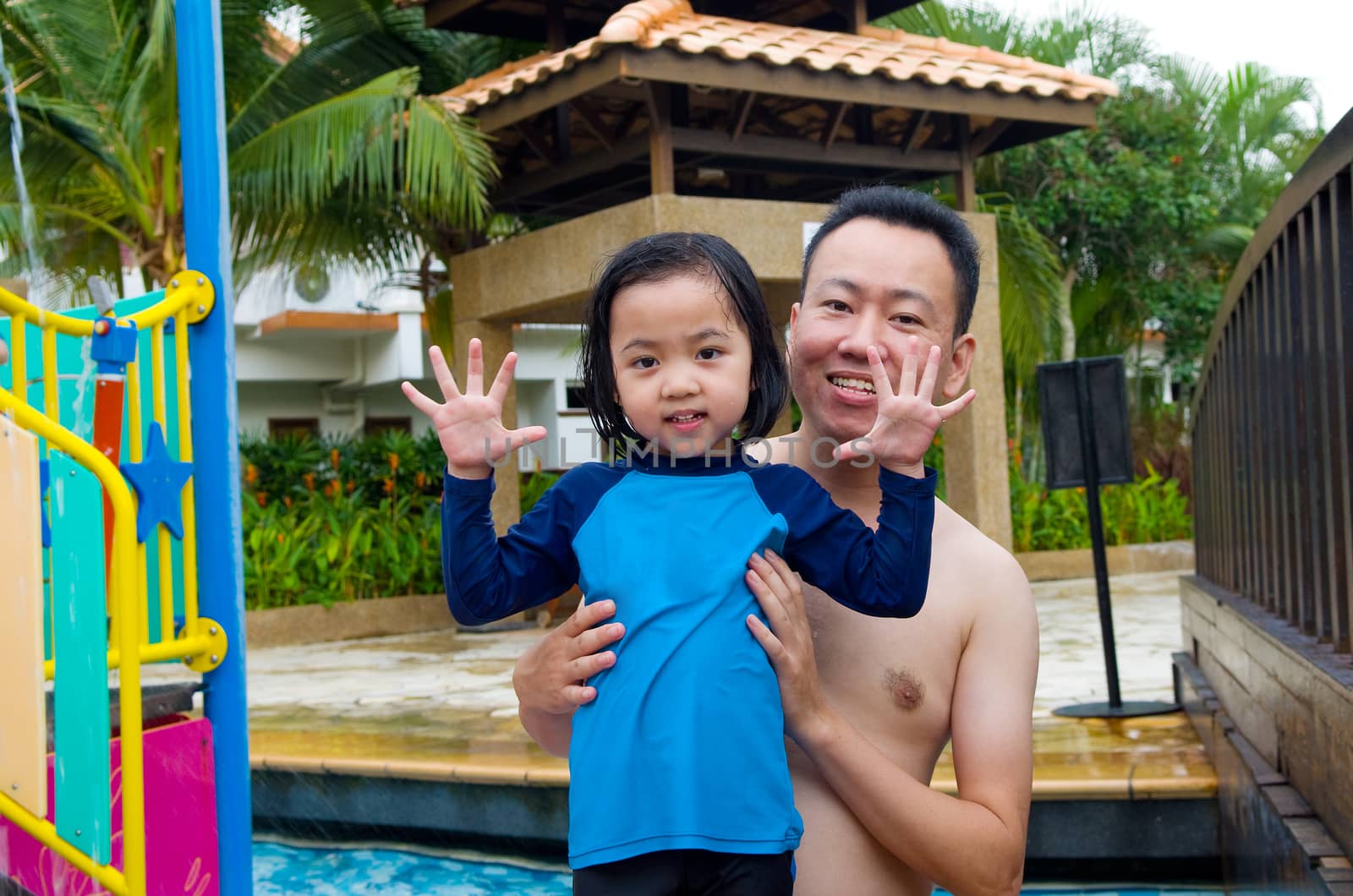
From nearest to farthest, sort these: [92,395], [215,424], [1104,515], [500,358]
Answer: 1. [92,395]
2. [215,424]
3. [500,358]
4. [1104,515]

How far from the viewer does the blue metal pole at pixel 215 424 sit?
10.5ft

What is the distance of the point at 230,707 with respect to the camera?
10.6 feet

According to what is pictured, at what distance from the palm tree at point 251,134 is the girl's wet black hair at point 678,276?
7144 mm

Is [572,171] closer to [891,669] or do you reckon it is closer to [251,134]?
[251,134]

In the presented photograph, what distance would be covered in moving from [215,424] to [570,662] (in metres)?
1.89

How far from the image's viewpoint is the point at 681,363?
5.79ft

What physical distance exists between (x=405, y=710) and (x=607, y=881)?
18.8ft

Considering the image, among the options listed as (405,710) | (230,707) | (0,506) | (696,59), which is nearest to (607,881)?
(0,506)

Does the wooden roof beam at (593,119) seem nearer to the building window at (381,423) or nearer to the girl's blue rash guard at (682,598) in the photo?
the girl's blue rash guard at (682,598)

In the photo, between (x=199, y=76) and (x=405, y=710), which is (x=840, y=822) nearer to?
(x=199, y=76)

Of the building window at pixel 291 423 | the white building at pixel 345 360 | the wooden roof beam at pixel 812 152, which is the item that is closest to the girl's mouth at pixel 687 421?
the wooden roof beam at pixel 812 152

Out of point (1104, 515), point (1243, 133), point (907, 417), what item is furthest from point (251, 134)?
point (1243, 133)

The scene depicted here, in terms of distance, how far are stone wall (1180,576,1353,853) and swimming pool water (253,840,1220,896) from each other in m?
1.58

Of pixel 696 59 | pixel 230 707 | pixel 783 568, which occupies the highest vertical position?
pixel 696 59
